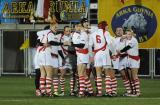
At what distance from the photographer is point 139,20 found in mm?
33562

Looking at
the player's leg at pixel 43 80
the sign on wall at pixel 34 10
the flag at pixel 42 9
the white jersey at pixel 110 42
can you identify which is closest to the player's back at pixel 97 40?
the white jersey at pixel 110 42

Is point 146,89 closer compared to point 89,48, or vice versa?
point 89,48

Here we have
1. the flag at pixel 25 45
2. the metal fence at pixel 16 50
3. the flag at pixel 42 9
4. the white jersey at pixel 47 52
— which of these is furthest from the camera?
the metal fence at pixel 16 50

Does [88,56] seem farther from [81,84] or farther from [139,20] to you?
[139,20]

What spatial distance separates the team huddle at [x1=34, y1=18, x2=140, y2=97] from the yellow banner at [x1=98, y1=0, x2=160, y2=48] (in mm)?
10301

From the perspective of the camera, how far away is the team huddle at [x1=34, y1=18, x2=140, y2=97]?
22047mm

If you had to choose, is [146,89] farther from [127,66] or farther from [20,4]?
[20,4]

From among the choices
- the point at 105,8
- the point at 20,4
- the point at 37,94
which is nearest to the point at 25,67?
the point at 20,4

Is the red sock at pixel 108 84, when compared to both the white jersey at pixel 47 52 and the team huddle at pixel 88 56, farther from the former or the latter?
the white jersey at pixel 47 52

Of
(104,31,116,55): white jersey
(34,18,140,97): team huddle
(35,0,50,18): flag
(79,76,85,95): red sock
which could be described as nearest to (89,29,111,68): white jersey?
(34,18,140,97): team huddle

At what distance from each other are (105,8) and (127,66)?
1096 centimetres

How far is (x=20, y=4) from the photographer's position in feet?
122

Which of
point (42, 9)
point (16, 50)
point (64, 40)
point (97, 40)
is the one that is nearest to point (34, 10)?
point (16, 50)

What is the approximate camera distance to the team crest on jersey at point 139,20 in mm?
33406
